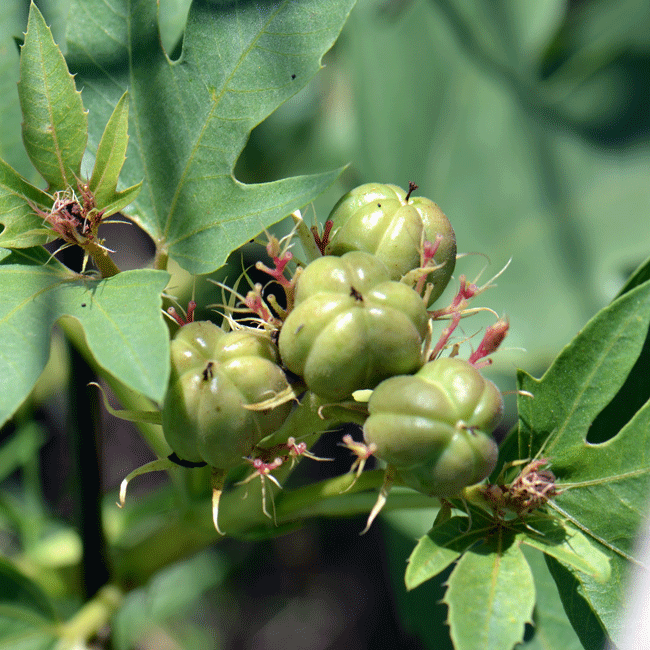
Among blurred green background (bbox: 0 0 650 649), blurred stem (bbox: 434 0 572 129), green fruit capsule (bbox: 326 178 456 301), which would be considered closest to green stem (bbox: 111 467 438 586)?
green fruit capsule (bbox: 326 178 456 301)

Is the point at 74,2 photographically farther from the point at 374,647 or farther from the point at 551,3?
the point at 374,647

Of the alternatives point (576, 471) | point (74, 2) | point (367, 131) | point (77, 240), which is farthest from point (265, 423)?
point (367, 131)

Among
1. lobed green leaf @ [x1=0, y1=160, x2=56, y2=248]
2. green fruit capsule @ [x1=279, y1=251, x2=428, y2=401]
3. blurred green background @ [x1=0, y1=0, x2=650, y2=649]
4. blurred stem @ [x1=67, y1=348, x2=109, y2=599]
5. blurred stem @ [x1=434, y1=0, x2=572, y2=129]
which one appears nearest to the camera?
green fruit capsule @ [x1=279, y1=251, x2=428, y2=401]

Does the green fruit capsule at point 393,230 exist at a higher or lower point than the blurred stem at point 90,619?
higher

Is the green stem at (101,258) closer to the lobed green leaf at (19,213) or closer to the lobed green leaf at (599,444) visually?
the lobed green leaf at (19,213)

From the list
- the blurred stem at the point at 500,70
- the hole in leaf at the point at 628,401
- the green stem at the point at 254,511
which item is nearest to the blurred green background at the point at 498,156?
the blurred stem at the point at 500,70

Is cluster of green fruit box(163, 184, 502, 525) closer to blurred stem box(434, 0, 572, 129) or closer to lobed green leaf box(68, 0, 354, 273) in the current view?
lobed green leaf box(68, 0, 354, 273)
